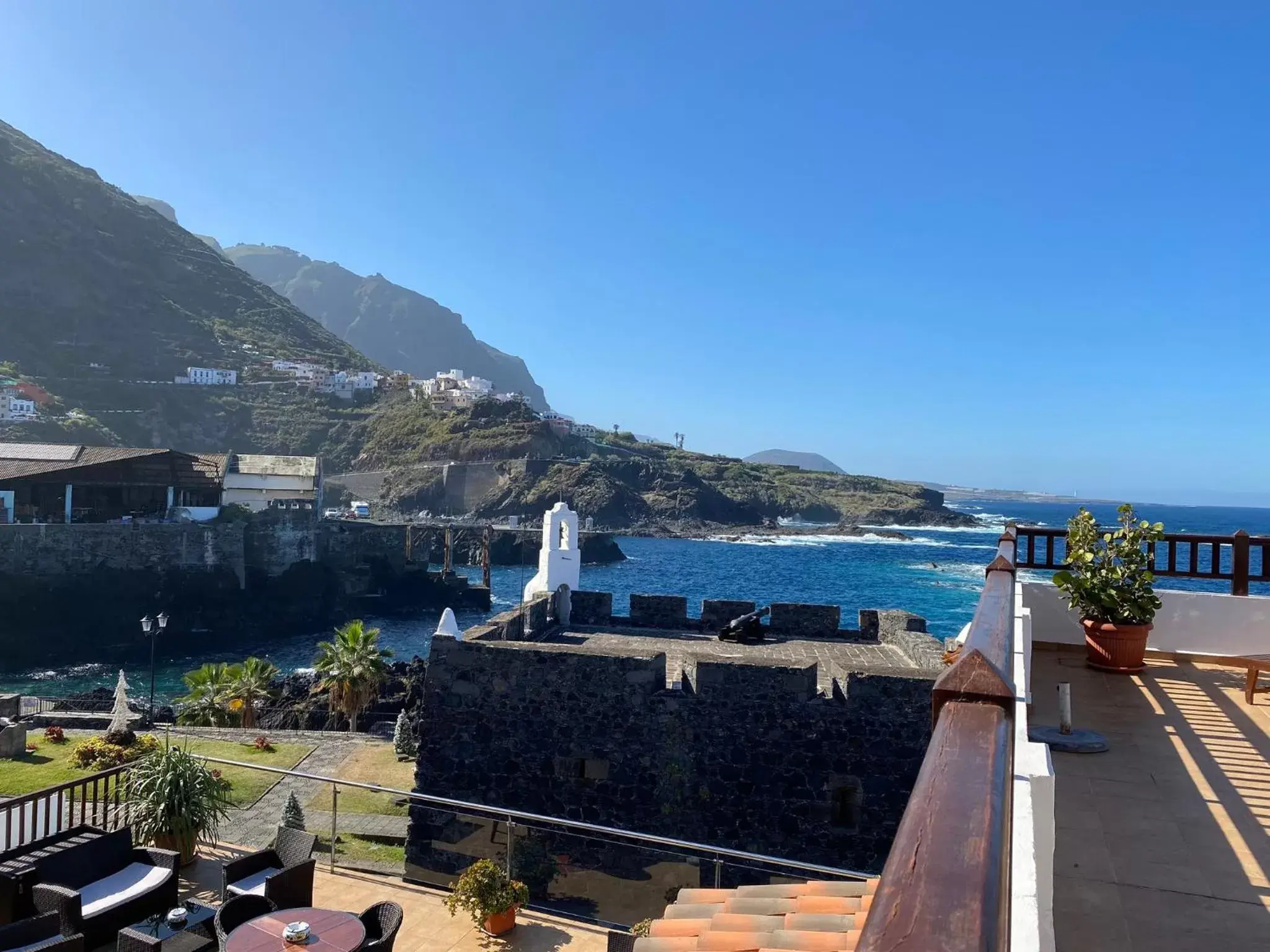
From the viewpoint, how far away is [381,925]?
250 inches

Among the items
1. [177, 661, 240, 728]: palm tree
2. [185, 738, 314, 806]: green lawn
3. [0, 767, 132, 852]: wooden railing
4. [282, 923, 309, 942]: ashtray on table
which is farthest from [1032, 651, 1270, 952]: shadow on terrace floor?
[177, 661, 240, 728]: palm tree

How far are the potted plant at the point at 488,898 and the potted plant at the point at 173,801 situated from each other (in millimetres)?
2972

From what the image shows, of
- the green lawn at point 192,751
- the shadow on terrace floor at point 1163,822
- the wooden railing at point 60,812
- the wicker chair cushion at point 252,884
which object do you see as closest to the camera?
the shadow on terrace floor at point 1163,822

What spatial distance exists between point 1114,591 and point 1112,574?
17 cm

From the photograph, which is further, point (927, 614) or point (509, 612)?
point (927, 614)

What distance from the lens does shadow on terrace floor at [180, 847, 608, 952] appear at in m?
7.03

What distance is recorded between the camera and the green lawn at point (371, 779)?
15.0 m

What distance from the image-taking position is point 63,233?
106 meters

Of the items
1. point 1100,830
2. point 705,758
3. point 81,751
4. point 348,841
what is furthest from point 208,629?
point 1100,830

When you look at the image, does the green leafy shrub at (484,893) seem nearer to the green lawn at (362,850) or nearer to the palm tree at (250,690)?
the green lawn at (362,850)

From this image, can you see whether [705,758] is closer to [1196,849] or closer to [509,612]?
[509,612]

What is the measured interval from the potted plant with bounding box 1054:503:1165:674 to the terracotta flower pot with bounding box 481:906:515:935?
5619 millimetres

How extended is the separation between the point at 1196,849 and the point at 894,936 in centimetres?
376

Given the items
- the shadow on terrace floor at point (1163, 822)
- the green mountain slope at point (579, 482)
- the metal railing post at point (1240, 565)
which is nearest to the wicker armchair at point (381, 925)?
the shadow on terrace floor at point (1163, 822)
